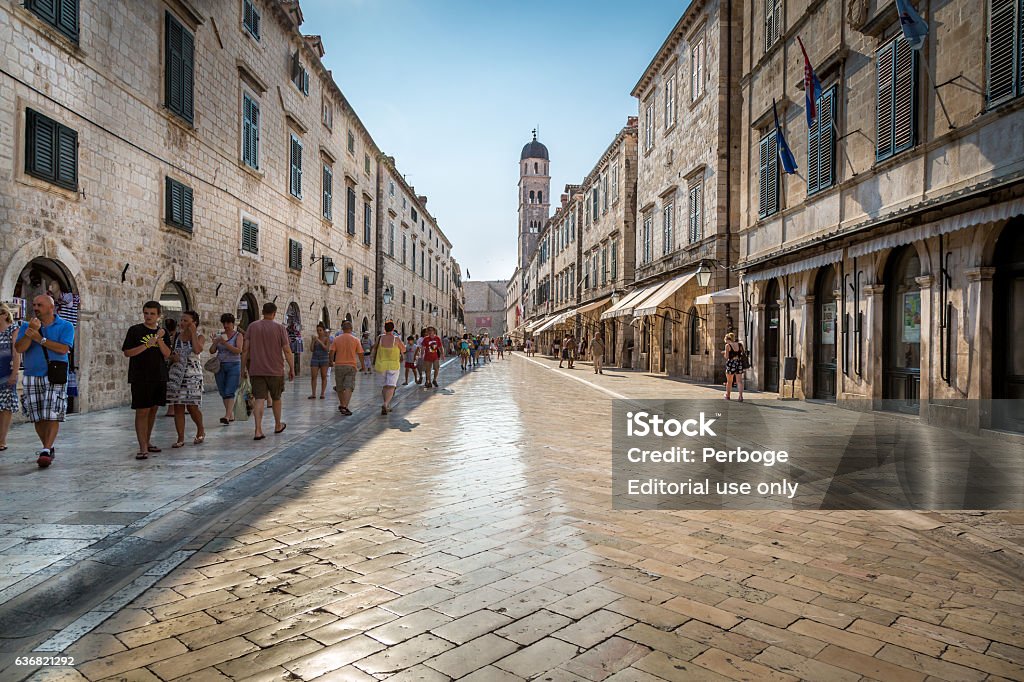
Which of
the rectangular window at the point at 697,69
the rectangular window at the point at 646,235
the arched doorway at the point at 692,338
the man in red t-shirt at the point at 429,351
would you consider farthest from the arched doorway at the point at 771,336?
the rectangular window at the point at 646,235

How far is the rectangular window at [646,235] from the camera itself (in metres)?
26.2

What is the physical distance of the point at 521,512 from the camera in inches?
193

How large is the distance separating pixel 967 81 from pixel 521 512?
891 centimetres

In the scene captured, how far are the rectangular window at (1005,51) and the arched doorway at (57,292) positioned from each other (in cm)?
1339

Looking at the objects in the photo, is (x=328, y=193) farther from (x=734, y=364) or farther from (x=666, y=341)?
(x=734, y=364)

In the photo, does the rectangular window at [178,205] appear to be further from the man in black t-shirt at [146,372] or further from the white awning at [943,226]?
the white awning at [943,226]

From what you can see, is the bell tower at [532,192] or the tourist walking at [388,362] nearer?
the tourist walking at [388,362]

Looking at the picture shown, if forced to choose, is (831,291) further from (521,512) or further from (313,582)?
(313,582)

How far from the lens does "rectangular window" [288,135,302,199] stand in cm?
2008

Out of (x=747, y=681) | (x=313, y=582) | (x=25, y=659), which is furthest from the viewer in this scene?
(x=313, y=582)

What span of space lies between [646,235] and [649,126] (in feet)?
14.7

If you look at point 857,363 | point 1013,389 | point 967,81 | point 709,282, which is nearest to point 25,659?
point 1013,389

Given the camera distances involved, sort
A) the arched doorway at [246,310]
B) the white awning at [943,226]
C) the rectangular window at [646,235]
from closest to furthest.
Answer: the white awning at [943,226]
the arched doorway at [246,310]
the rectangular window at [646,235]

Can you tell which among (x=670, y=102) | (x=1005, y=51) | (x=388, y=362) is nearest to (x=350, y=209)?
(x=670, y=102)
